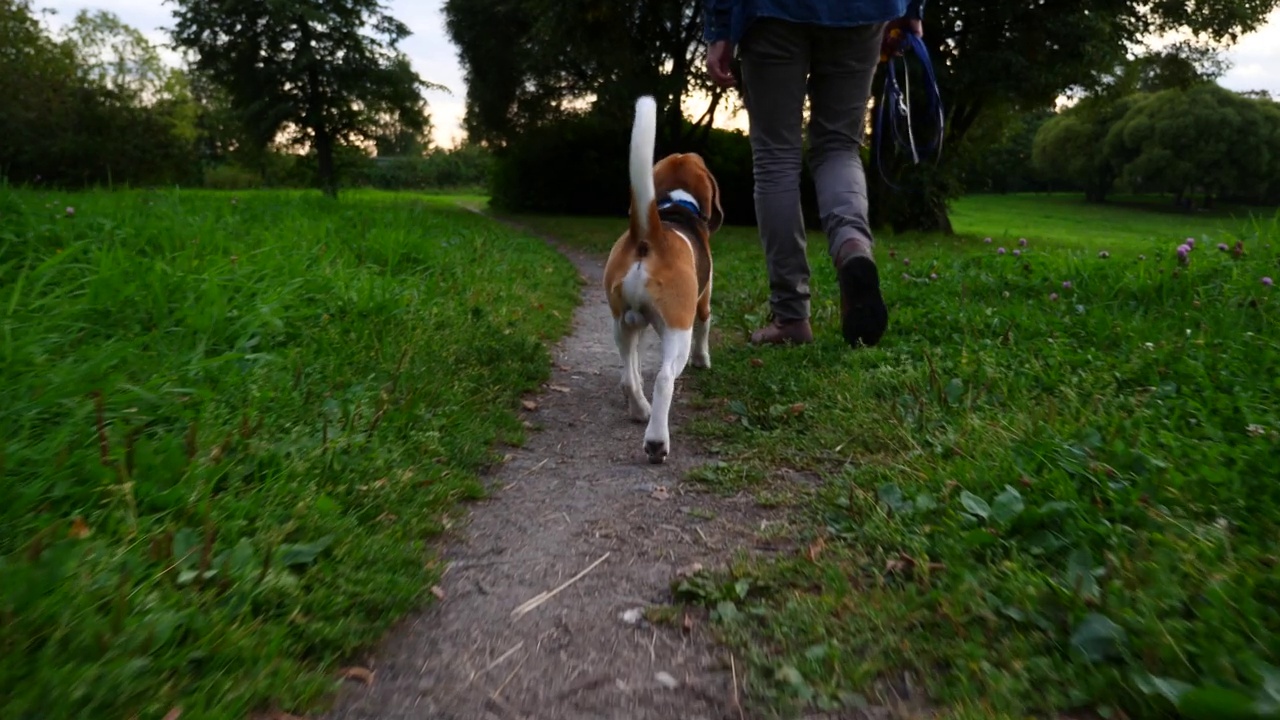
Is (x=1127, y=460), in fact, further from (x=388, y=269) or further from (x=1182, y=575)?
(x=388, y=269)

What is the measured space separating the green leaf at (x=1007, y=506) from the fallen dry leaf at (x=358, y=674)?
1604 mm

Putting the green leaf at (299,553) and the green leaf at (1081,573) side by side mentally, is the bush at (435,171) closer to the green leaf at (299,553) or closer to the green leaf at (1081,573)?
the green leaf at (299,553)

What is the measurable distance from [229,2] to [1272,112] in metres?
27.0

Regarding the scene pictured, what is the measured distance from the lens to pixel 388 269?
5.55m

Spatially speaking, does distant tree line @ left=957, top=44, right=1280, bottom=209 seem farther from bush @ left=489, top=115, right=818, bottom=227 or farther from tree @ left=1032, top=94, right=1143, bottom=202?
bush @ left=489, top=115, right=818, bottom=227

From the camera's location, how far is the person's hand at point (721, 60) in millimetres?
4266

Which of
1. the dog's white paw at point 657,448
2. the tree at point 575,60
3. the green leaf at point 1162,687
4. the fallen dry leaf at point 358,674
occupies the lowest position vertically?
the fallen dry leaf at point 358,674

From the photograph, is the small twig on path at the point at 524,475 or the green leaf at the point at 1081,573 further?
the small twig on path at the point at 524,475

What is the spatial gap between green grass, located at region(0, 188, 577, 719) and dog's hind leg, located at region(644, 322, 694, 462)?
643mm

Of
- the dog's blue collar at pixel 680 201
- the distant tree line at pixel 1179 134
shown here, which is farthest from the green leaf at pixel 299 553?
the distant tree line at pixel 1179 134

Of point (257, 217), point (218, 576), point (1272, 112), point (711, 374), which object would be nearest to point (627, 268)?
point (711, 374)

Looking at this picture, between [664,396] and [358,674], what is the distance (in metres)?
1.69

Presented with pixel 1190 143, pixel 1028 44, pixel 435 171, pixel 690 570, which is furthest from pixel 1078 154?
pixel 435 171

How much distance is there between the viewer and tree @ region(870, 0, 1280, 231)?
531 inches
